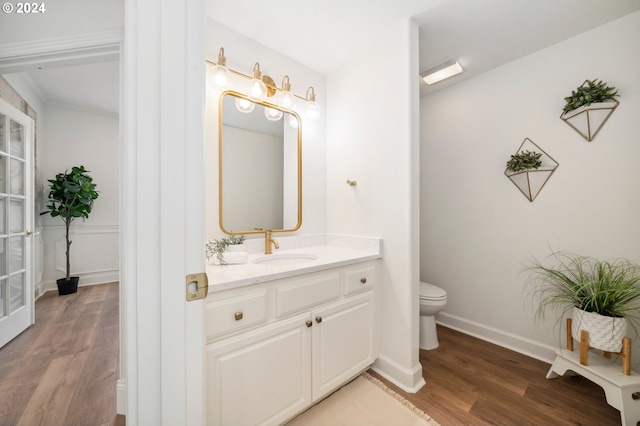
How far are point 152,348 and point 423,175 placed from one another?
8.68 ft

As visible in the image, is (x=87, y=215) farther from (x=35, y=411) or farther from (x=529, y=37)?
(x=529, y=37)

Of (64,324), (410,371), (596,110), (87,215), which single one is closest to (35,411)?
(64,324)

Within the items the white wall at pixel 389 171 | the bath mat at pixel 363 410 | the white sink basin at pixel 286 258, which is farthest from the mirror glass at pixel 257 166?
the bath mat at pixel 363 410

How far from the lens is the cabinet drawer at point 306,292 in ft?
4.03

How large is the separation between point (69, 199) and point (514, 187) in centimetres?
503

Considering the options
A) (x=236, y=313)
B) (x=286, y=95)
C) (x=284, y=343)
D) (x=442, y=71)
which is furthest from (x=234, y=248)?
(x=442, y=71)

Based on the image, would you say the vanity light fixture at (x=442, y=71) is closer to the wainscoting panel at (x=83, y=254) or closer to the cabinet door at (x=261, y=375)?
the cabinet door at (x=261, y=375)

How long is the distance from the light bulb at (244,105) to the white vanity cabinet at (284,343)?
1235 mm

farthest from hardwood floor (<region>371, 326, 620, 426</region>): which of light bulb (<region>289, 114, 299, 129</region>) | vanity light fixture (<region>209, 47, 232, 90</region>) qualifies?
vanity light fixture (<region>209, 47, 232, 90</region>)

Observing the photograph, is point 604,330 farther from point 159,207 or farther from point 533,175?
point 159,207

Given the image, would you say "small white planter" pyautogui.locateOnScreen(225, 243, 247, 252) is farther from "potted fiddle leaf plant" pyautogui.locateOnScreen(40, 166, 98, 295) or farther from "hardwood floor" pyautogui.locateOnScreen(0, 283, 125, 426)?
"potted fiddle leaf plant" pyautogui.locateOnScreen(40, 166, 98, 295)

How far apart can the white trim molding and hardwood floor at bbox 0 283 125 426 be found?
1.83 meters

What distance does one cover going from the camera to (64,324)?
94.7 inches

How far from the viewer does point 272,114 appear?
188cm
